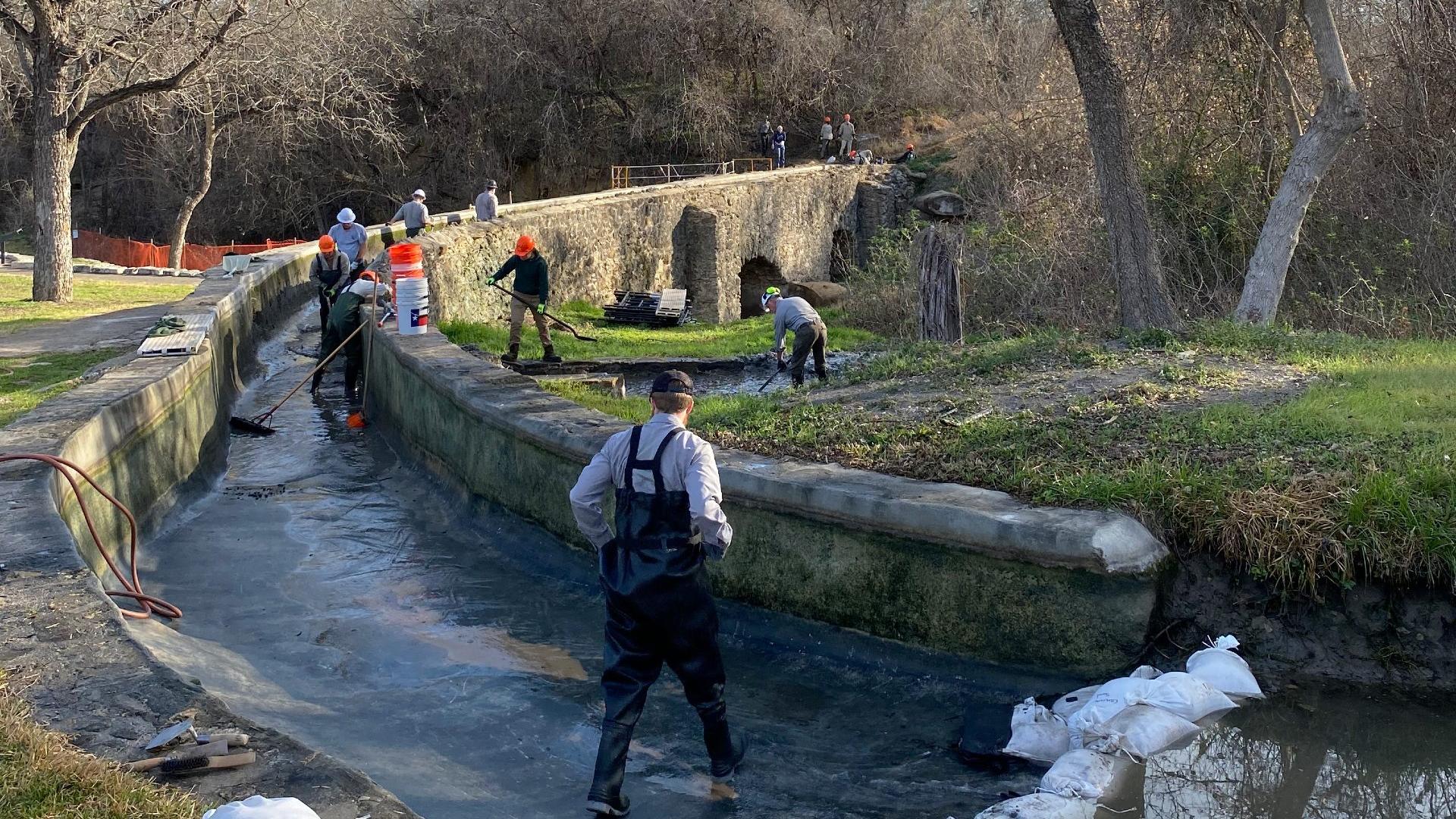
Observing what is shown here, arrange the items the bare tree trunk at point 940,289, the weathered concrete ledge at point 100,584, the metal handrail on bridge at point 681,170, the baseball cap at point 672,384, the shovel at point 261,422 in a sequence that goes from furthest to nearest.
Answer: the metal handrail on bridge at point 681,170
the bare tree trunk at point 940,289
the shovel at point 261,422
the baseball cap at point 672,384
the weathered concrete ledge at point 100,584

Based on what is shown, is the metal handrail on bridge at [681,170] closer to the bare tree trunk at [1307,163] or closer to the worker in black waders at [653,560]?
the bare tree trunk at [1307,163]

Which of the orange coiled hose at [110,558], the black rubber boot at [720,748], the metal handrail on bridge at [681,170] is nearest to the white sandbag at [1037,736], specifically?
the black rubber boot at [720,748]

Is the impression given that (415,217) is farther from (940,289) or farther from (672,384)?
(672,384)

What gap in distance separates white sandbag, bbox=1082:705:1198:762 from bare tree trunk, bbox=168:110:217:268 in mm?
32524

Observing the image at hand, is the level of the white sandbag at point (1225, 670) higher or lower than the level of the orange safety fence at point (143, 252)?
lower

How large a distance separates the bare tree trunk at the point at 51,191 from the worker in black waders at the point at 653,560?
55.8 feet

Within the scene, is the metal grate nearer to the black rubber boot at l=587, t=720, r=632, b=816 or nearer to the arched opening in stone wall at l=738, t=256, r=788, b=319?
the black rubber boot at l=587, t=720, r=632, b=816

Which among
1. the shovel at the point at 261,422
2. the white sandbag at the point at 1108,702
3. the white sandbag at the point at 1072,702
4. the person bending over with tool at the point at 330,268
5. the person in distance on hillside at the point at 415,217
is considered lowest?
the white sandbag at the point at 1072,702

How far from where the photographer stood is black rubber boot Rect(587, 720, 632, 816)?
190 inches

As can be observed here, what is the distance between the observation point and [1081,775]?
16.0ft

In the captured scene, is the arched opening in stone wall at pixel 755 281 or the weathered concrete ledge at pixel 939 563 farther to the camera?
the arched opening in stone wall at pixel 755 281

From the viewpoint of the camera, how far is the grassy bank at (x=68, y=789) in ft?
12.1

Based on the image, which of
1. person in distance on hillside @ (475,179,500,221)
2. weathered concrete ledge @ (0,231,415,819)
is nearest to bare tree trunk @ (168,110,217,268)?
person in distance on hillside @ (475,179,500,221)

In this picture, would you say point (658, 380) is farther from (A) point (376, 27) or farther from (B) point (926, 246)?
(A) point (376, 27)
